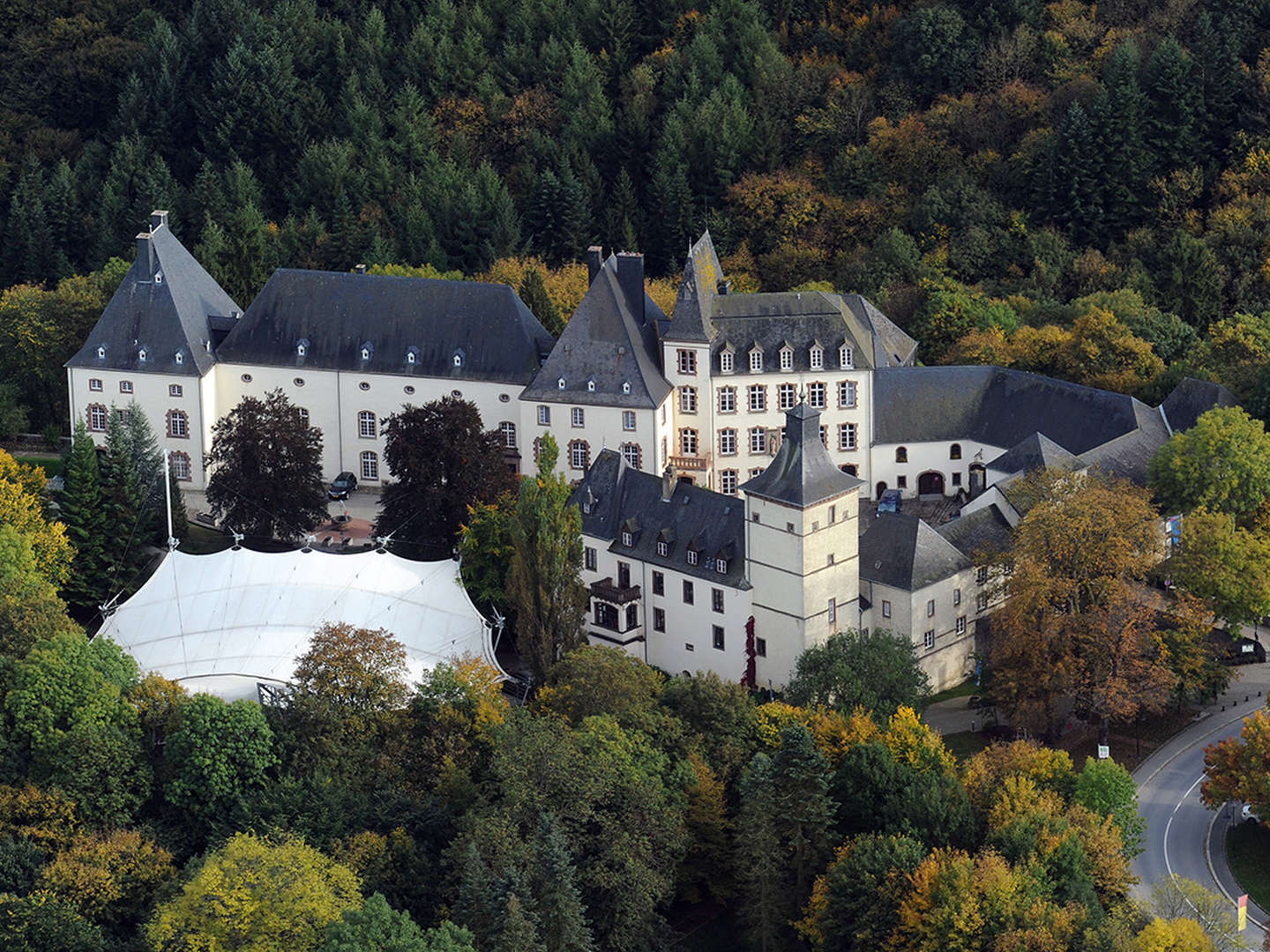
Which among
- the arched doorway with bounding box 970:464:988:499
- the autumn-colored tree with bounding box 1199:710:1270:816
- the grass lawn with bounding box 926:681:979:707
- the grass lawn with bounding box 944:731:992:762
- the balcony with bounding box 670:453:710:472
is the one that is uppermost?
the balcony with bounding box 670:453:710:472

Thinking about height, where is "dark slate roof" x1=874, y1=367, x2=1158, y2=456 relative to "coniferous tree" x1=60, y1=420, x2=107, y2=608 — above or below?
above

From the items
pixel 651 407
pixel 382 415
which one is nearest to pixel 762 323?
pixel 651 407

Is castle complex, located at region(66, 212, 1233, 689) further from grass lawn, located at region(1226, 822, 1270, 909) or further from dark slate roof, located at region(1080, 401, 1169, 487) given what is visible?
grass lawn, located at region(1226, 822, 1270, 909)

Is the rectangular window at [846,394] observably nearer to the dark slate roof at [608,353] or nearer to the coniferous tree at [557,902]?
the dark slate roof at [608,353]

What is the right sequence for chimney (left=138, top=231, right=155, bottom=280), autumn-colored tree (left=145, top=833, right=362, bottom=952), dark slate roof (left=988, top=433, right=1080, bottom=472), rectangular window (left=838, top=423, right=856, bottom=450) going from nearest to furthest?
autumn-colored tree (left=145, top=833, right=362, bottom=952) → dark slate roof (left=988, top=433, right=1080, bottom=472) → rectangular window (left=838, top=423, right=856, bottom=450) → chimney (left=138, top=231, right=155, bottom=280)

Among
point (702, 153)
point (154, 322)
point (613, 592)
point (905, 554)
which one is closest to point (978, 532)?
point (905, 554)

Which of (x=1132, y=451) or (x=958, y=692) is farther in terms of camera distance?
(x=1132, y=451)

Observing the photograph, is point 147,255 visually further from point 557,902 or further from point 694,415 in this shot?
point 557,902

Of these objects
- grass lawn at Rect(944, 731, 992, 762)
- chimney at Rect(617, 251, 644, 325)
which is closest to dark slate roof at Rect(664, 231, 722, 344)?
chimney at Rect(617, 251, 644, 325)
